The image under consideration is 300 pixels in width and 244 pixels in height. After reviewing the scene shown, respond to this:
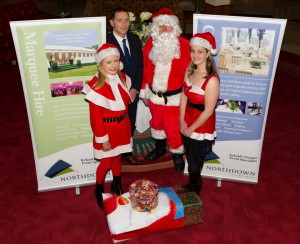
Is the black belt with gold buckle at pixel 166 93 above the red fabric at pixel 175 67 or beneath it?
beneath

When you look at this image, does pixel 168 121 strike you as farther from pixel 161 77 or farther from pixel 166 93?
pixel 161 77

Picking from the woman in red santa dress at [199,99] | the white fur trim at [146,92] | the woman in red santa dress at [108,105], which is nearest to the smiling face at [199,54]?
the woman in red santa dress at [199,99]

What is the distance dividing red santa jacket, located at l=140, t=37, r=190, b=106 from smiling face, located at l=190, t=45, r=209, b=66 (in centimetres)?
55

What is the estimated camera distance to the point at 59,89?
316 centimetres

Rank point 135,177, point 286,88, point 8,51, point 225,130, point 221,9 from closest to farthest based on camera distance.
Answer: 1. point 225,130
2. point 135,177
3. point 286,88
4. point 8,51
5. point 221,9

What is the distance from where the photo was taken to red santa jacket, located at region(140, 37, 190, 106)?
3.44m

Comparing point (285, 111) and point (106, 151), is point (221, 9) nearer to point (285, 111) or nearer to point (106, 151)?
point (285, 111)

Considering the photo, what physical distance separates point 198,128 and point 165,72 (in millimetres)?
727

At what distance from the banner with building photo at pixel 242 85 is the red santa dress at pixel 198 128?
0.39 m

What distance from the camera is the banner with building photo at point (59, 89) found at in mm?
2932

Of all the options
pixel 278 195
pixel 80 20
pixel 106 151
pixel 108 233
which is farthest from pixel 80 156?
pixel 278 195

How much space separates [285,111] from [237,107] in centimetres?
245

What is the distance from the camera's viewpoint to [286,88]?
20.4 ft

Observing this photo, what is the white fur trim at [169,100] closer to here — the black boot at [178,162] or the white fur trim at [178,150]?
the white fur trim at [178,150]
